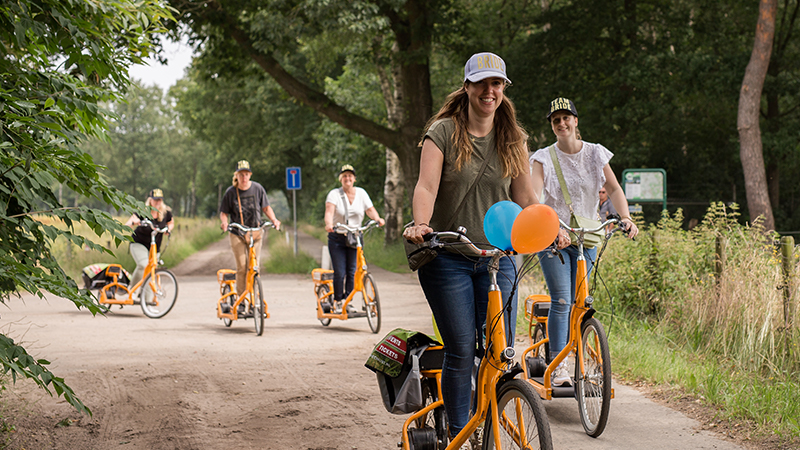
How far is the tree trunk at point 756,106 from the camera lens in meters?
18.0

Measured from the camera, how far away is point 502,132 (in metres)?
3.56

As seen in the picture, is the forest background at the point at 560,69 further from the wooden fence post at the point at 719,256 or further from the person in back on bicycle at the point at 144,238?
the wooden fence post at the point at 719,256

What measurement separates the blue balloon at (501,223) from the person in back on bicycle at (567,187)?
223cm

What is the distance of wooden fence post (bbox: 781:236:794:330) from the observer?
20.7 ft

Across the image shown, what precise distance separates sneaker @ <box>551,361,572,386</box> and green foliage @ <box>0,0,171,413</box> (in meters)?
3.02

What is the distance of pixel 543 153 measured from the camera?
5.55 meters

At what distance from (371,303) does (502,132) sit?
21.0 ft

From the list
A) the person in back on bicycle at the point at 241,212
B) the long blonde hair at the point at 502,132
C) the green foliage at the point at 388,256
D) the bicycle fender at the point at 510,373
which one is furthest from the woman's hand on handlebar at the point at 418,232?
the green foliage at the point at 388,256

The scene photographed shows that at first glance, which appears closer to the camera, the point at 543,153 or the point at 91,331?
the point at 543,153

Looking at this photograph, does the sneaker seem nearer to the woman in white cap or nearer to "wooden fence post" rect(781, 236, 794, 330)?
"wooden fence post" rect(781, 236, 794, 330)

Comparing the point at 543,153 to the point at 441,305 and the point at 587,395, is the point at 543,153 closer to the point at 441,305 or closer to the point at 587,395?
the point at 587,395

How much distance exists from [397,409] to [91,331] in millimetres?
7285

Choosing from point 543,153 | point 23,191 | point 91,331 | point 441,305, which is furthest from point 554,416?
point 91,331

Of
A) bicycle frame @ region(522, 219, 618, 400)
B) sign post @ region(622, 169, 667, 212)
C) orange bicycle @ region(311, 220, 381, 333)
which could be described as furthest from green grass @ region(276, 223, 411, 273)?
bicycle frame @ region(522, 219, 618, 400)
